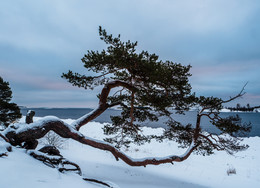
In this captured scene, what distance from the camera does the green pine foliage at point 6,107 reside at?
14.7m

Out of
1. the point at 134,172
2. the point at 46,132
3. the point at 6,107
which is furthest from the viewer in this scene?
the point at 6,107

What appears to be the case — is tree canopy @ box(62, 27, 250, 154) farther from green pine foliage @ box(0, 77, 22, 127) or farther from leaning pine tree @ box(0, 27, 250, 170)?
green pine foliage @ box(0, 77, 22, 127)

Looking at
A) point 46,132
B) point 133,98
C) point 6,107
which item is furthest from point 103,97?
point 6,107

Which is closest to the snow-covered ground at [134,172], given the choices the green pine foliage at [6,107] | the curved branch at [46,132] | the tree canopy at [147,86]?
the curved branch at [46,132]

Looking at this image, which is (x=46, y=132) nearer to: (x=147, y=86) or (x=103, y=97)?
(x=103, y=97)

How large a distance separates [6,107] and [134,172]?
46.5ft

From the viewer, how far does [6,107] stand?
A: 14766 millimetres

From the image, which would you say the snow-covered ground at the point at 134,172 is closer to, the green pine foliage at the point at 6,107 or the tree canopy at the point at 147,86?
the tree canopy at the point at 147,86

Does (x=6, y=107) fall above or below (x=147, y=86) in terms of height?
below

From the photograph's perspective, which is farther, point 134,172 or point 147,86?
point 134,172

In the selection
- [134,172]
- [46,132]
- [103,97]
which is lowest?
[134,172]

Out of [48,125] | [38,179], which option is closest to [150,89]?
[48,125]

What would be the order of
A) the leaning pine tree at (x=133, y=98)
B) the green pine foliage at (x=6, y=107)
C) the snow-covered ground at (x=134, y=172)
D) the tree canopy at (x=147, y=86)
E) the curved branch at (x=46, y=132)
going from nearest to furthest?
the snow-covered ground at (x=134, y=172), the curved branch at (x=46, y=132), the leaning pine tree at (x=133, y=98), the tree canopy at (x=147, y=86), the green pine foliage at (x=6, y=107)

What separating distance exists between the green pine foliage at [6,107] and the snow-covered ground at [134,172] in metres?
8.17
